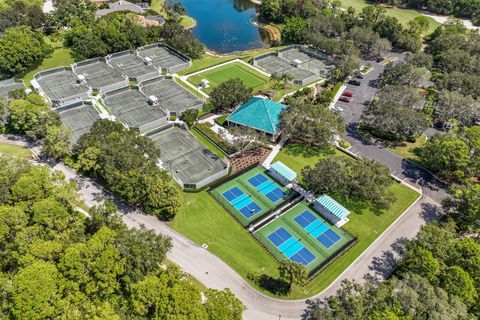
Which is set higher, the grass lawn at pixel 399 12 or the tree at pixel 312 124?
→ the grass lawn at pixel 399 12

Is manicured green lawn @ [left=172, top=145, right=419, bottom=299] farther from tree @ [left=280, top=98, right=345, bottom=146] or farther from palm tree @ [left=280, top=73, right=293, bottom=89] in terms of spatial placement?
palm tree @ [left=280, top=73, right=293, bottom=89]

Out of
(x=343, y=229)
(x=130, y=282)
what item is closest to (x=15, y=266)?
(x=130, y=282)

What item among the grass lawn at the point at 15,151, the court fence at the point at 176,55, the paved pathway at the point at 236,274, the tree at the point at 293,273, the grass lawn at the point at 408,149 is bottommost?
the grass lawn at the point at 15,151

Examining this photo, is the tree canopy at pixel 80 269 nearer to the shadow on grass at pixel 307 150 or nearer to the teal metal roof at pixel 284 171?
the teal metal roof at pixel 284 171

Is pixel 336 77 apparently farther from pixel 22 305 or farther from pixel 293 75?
pixel 22 305

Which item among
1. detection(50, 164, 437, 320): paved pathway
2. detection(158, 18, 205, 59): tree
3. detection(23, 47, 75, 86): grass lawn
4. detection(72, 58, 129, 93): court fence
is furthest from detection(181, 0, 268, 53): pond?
detection(50, 164, 437, 320): paved pathway

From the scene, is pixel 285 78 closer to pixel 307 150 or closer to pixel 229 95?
pixel 229 95

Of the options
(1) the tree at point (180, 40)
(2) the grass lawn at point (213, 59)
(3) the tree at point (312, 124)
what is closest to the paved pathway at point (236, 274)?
(3) the tree at point (312, 124)
